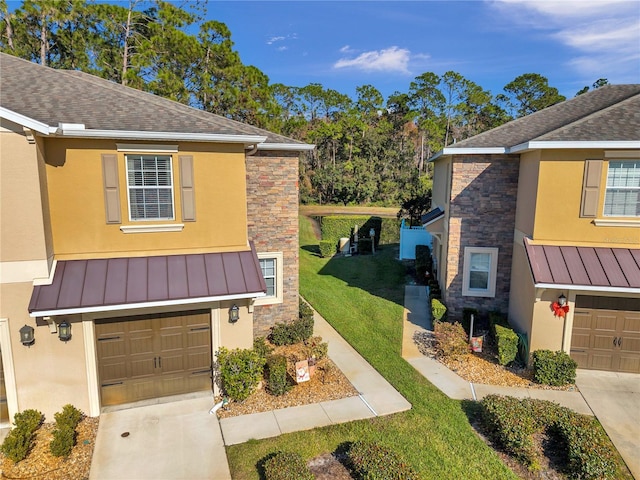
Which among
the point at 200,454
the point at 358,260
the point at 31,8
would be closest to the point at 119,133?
the point at 200,454

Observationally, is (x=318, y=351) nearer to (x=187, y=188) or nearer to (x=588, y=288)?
(x=187, y=188)

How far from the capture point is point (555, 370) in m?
11.2

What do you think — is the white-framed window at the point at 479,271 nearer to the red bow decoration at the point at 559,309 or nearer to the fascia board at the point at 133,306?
the red bow decoration at the point at 559,309

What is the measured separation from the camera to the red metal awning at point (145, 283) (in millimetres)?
8727

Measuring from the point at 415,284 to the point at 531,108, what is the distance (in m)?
44.7

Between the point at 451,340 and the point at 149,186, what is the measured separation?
962cm

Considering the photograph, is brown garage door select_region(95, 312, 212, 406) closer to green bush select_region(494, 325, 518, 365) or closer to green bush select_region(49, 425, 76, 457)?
green bush select_region(49, 425, 76, 457)

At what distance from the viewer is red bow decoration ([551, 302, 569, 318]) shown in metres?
11.5

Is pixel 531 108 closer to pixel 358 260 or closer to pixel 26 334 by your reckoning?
pixel 358 260

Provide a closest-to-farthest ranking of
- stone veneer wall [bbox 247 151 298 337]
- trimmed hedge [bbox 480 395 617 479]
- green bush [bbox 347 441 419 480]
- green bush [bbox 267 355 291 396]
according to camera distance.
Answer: green bush [bbox 347 441 419 480], trimmed hedge [bbox 480 395 617 479], green bush [bbox 267 355 291 396], stone veneer wall [bbox 247 151 298 337]

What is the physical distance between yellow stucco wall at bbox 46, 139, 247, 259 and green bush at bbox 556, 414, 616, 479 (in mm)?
8312

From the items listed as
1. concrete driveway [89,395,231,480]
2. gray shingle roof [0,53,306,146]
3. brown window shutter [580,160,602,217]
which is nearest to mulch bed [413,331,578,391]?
brown window shutter [580,160,602,217]

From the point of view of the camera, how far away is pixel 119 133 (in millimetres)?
9047

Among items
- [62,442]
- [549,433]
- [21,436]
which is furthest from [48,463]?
[549,433]
